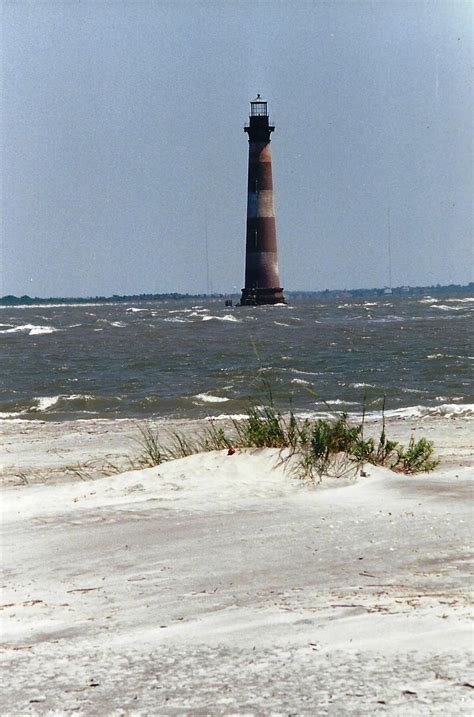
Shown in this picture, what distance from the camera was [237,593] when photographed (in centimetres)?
438

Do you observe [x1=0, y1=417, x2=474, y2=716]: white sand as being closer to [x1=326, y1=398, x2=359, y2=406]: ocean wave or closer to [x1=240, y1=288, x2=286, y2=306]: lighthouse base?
[x1=326, y1=398, x2=359, y2=406]: ocean wave

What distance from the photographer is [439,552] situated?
15.9 feet

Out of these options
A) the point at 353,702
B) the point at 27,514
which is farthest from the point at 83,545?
the point at 353,702

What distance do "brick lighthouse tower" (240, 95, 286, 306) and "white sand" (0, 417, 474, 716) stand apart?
59829 mm

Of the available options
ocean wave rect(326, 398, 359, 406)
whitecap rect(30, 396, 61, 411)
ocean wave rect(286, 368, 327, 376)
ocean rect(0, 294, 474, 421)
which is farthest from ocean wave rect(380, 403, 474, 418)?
ocean wave rect(286, 368, 327, 376)

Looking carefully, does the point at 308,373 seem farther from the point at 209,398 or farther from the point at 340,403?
the point at 340,403

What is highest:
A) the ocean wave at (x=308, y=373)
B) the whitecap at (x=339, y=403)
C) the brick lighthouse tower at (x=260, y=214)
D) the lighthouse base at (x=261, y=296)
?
the brick lighthouse tower at (x=260, y=214)

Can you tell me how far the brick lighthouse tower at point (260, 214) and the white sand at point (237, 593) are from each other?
59.8 meters

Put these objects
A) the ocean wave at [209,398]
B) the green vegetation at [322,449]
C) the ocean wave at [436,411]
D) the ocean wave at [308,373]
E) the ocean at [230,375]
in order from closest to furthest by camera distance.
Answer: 1. the green vegetation at [322,449]
2. the ocean wave at [436,411]
3. the ocean at [230,375]
4. the ocean wave at [209,398]
5. the ocean wave at [308,373]

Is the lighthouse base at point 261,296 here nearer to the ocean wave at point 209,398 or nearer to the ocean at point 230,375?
the ocean at point 230,375

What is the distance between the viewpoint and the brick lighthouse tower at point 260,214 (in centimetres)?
6638

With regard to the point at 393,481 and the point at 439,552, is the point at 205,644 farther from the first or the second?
the point at 393,481

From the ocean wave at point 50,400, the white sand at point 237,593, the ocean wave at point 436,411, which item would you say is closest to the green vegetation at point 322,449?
the white sand at point 237,593

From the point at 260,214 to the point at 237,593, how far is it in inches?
2463
